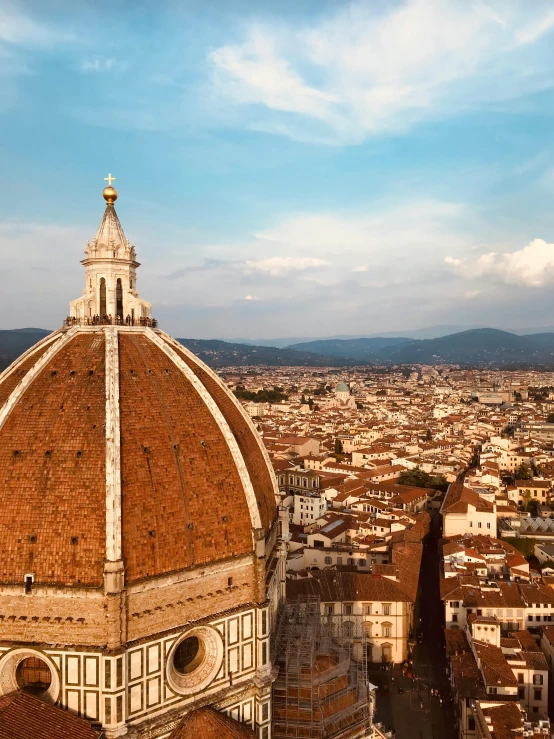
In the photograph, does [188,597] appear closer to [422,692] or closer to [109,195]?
[109,195]

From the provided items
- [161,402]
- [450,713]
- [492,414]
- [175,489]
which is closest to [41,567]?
[175,489]

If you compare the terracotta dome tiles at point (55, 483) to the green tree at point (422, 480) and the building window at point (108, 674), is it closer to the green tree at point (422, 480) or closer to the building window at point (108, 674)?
the building window at point (108, 674)

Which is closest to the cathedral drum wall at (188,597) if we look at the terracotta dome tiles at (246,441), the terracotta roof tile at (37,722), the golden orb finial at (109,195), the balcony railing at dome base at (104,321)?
the terracotta dome tiles at (246,441)

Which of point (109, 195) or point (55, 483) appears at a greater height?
point (109, 195)

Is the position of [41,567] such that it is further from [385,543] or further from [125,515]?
[385,543]

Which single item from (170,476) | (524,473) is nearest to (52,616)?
(170,476)

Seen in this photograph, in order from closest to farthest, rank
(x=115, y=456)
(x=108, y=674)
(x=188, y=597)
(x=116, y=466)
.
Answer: (x=108, y=674) → (x=116, y=466) → (x=115, y=456) → (x=188, y=597)

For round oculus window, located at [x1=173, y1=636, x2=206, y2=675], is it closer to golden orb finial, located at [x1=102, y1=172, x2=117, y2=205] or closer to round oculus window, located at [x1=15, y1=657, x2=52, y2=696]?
round oculus window, located at [x1=15, y1=657, x2=52, y2=696]
